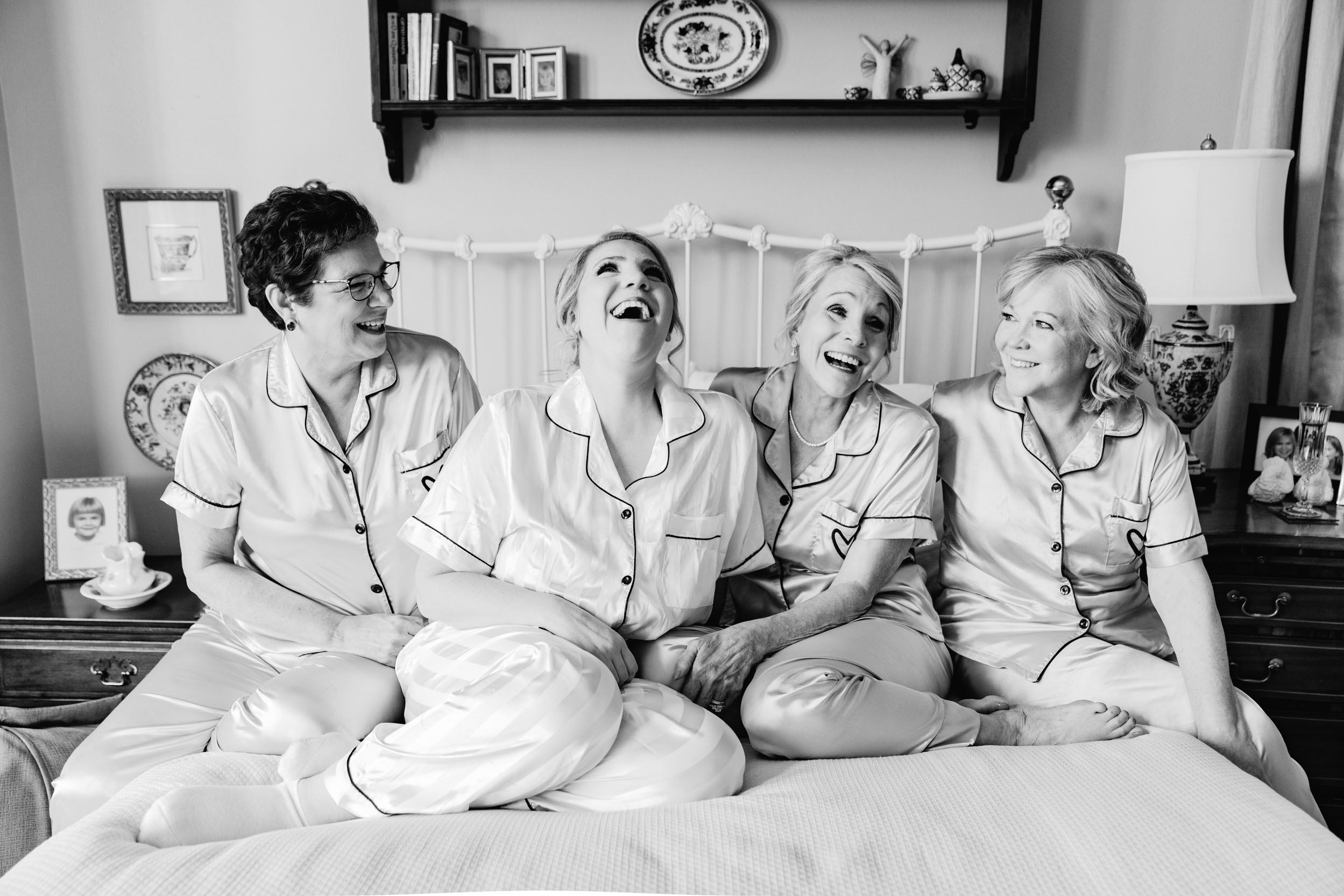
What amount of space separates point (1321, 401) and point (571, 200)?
1.96 metres

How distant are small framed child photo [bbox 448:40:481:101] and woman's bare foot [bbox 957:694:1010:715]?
1763mm

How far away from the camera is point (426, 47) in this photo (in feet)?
7.79

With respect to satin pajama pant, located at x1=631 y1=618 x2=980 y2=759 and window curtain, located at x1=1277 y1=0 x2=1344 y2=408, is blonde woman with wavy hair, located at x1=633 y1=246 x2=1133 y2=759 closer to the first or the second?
satin pajama pant, located at x1=631 y1=618 x2=980 y2=759

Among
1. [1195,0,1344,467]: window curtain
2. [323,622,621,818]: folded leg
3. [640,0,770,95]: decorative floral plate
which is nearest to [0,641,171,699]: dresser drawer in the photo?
[323,622,621,818]: folded leg

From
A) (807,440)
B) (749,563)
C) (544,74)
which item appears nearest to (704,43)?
(544,74)

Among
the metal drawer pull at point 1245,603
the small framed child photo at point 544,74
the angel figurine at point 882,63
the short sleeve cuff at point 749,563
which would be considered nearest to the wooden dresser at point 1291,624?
the metal drawer pull at point 1245,603

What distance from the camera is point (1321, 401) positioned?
98.7 inches

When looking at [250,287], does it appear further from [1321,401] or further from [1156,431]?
[1321,401]

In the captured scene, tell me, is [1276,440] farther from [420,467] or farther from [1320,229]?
[420,467]

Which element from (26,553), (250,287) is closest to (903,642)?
(250,287)

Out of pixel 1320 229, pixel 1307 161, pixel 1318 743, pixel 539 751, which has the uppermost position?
pixel 1307 161

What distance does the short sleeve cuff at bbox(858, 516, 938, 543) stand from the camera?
1.77m

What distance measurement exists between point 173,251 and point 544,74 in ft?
3.49

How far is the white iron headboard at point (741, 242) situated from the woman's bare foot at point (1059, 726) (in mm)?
1119
